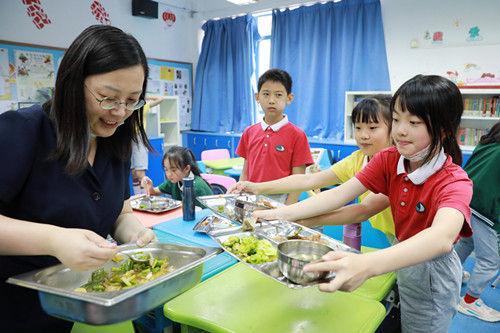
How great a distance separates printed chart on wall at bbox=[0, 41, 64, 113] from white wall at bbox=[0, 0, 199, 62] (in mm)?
136

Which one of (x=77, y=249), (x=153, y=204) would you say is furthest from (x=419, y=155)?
(x=153, y=204)

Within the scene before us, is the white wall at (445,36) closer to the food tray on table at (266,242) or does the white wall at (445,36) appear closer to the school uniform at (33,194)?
the food tray on table at (266,242)

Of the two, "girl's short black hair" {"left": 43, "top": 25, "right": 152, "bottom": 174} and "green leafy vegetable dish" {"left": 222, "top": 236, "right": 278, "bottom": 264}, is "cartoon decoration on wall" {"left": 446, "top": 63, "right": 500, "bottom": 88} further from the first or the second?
"girl's short black hair" {"left": 43, "top": 25, "right": 152, "bottom": 174}

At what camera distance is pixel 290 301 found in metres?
1.26

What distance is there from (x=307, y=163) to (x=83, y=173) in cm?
190

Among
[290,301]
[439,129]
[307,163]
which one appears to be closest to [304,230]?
[290,301]

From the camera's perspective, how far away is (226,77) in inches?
261

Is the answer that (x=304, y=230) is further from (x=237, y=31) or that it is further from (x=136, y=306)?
(x=237, y=31)

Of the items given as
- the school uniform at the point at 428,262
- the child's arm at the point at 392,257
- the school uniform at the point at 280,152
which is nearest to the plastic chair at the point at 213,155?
the school uniform at the point at 280,152

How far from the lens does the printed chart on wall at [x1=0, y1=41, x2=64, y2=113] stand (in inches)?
179

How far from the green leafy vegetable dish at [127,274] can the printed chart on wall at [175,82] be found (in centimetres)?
527

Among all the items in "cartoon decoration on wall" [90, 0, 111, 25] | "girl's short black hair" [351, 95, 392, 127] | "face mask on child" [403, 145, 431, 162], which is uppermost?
"cartoon decoration on wall" [90, 0, 111, 25]

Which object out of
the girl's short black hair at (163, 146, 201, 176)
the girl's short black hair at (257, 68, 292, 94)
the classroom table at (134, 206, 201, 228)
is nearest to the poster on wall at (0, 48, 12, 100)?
the girl's short black hair at (163, 146, 201, 176)

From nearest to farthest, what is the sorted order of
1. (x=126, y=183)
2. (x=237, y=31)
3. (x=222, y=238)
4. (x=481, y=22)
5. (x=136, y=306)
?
(x=136, y=306) → (x=126, y=183) → (x=222, y=238) → (x=481, y=22) → (x=237, y=31)
